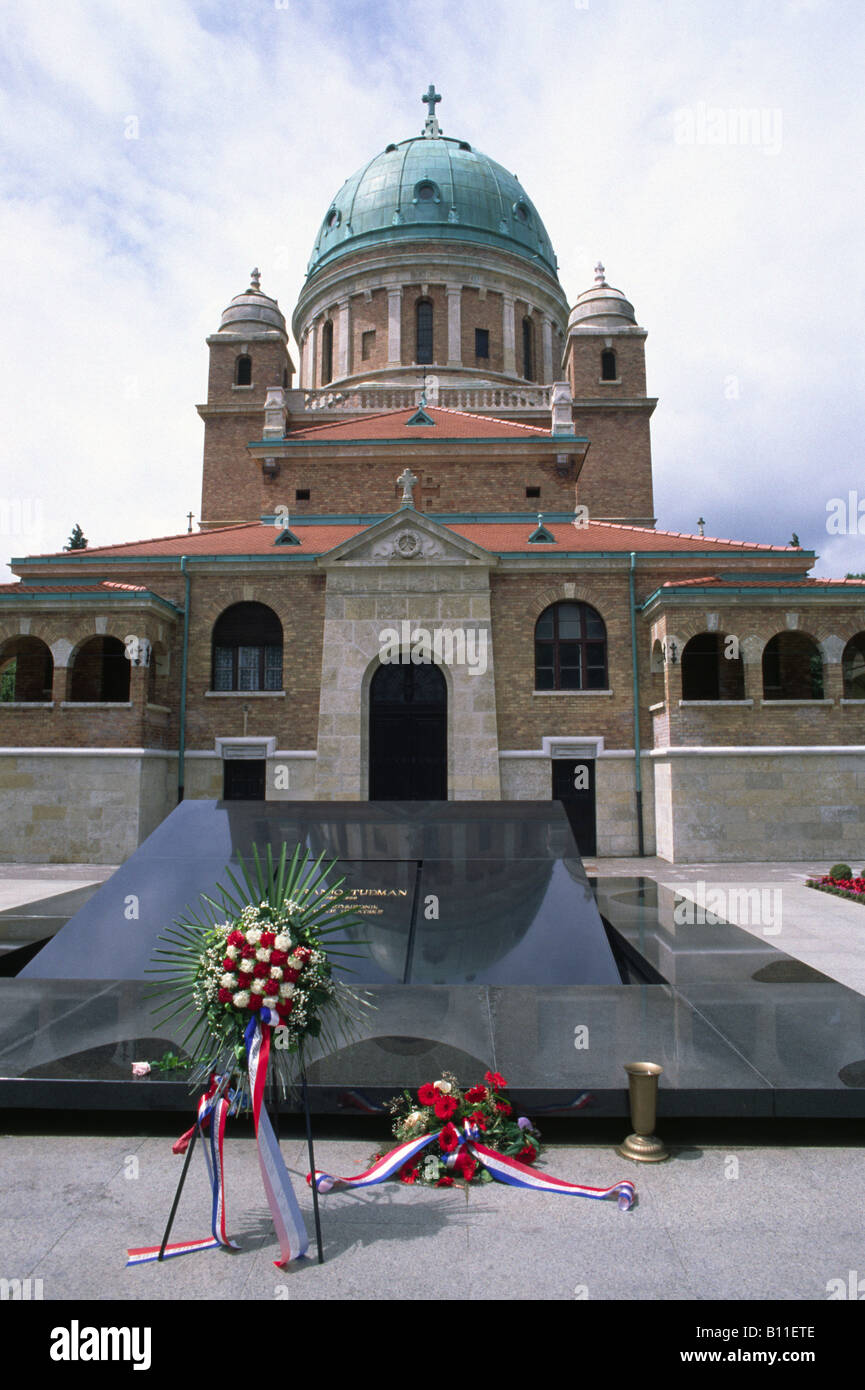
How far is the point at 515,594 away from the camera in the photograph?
21766 millimetres

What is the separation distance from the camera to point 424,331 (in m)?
40.5

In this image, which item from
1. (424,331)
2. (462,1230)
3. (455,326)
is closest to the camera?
(462,1230)

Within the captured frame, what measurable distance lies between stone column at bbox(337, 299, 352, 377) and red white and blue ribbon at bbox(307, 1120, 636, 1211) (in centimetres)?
4070

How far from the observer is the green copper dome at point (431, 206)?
139 ft

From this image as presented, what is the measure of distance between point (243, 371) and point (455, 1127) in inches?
1453

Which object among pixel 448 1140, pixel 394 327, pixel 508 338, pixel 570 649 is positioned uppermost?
pixel 394 327

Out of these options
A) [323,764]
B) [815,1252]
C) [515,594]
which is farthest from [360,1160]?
[515,594]

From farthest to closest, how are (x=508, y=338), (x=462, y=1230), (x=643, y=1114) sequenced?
(x=508, y=338), (x=643, y=1114), (x=462, y=1230)

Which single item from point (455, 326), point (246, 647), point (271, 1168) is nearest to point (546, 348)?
point (455, 326)

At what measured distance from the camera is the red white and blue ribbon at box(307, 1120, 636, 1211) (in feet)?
14.7

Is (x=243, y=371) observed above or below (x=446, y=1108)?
above

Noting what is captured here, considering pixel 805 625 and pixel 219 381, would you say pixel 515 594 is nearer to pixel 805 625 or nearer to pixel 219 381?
pixel 805 625

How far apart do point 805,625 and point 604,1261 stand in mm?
19382

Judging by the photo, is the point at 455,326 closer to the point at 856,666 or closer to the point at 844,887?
the point at 856,666
